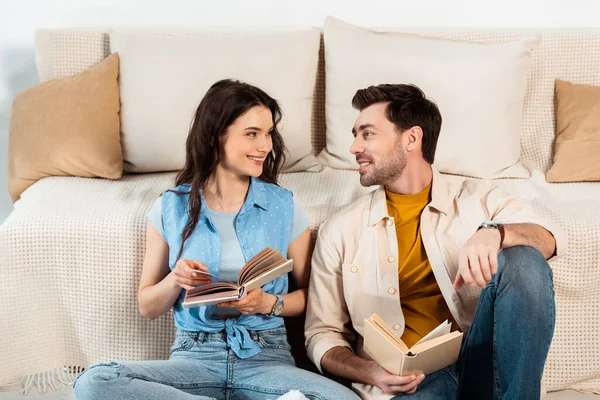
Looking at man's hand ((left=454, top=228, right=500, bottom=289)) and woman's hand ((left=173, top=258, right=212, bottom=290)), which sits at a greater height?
man's hand ((left=454, top=228, right=500, bottom=289))

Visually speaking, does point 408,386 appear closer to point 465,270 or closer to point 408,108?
point 465,270

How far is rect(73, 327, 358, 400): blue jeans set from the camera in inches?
74.0

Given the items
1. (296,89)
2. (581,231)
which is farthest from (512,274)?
(296,89)

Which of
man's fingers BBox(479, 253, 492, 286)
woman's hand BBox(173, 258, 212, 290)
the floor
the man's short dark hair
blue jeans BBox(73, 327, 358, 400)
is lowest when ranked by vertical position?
the floor

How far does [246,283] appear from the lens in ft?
6.14

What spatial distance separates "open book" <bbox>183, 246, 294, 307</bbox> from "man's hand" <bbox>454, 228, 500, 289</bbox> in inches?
14.8

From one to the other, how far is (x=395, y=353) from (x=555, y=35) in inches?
57.5

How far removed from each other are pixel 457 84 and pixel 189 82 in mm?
823

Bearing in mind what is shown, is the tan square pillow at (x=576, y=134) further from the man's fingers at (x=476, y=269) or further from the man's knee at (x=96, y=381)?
the man's knee at (x=96, y=381)

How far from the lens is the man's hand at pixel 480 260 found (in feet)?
6.05

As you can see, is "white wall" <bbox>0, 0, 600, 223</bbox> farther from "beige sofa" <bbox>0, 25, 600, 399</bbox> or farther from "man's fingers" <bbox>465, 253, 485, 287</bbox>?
"man's fingers" <bbox>465, 253, 485, 287</bbox>

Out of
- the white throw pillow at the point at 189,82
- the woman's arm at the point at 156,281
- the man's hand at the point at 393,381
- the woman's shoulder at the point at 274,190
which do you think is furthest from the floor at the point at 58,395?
the woman's shoulder at the point at 274,190

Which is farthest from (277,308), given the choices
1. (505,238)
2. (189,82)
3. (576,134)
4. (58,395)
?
(576,134)

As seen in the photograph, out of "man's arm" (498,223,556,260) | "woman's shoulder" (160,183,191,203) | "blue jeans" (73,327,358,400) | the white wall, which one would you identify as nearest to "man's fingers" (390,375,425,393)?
"blue jeans" (73,327,358,400)
